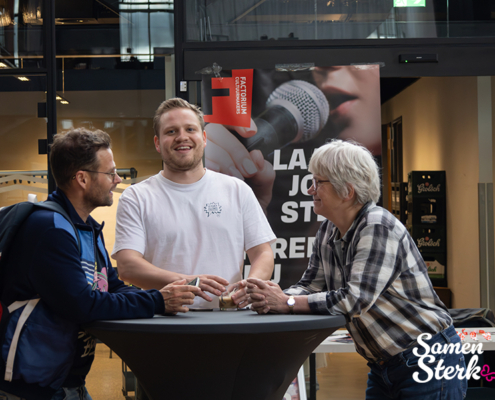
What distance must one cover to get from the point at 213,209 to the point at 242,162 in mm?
1857

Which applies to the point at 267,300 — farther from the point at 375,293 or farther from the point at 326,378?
the point at 326,378

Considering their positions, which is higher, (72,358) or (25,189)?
(25,189)

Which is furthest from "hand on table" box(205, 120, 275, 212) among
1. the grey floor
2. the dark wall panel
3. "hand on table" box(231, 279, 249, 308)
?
"hand on table" box(231, 279, 249, 308)

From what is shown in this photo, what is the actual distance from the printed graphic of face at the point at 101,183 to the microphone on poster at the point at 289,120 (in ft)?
7.83

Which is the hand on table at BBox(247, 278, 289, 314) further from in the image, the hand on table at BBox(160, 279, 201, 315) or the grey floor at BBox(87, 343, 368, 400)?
the grey floor at BBox(87, 343, 368, 400)

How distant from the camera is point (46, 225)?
1521mm

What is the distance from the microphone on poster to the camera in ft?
13.4

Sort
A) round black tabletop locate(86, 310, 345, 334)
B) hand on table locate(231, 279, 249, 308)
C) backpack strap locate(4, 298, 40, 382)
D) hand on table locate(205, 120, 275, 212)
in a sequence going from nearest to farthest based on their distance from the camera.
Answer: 1. round black tabletop locate(86, 310, 345, 334)
2. backpack strap locate(4, 298, 40, 382)
3. hand on table locate(231, 279, 249, 308)
4. hand on table locate(205, 120, 275, 212)

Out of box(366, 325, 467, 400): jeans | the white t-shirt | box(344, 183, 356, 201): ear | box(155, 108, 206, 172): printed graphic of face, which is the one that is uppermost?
box(155, 108, 206, 172): printed graphic of face

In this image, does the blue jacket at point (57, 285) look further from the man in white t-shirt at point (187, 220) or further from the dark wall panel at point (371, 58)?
the dark wall panel at point (371, 58)

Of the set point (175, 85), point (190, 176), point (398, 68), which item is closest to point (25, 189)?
point (175, 85)

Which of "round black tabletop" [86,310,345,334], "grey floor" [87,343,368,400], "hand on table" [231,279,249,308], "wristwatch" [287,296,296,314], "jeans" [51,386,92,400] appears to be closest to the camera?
"round black tabletop" [86,310,345,334]

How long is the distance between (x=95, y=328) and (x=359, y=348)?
89cm

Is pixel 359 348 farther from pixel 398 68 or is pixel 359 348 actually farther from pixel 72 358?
pixel 398 68
